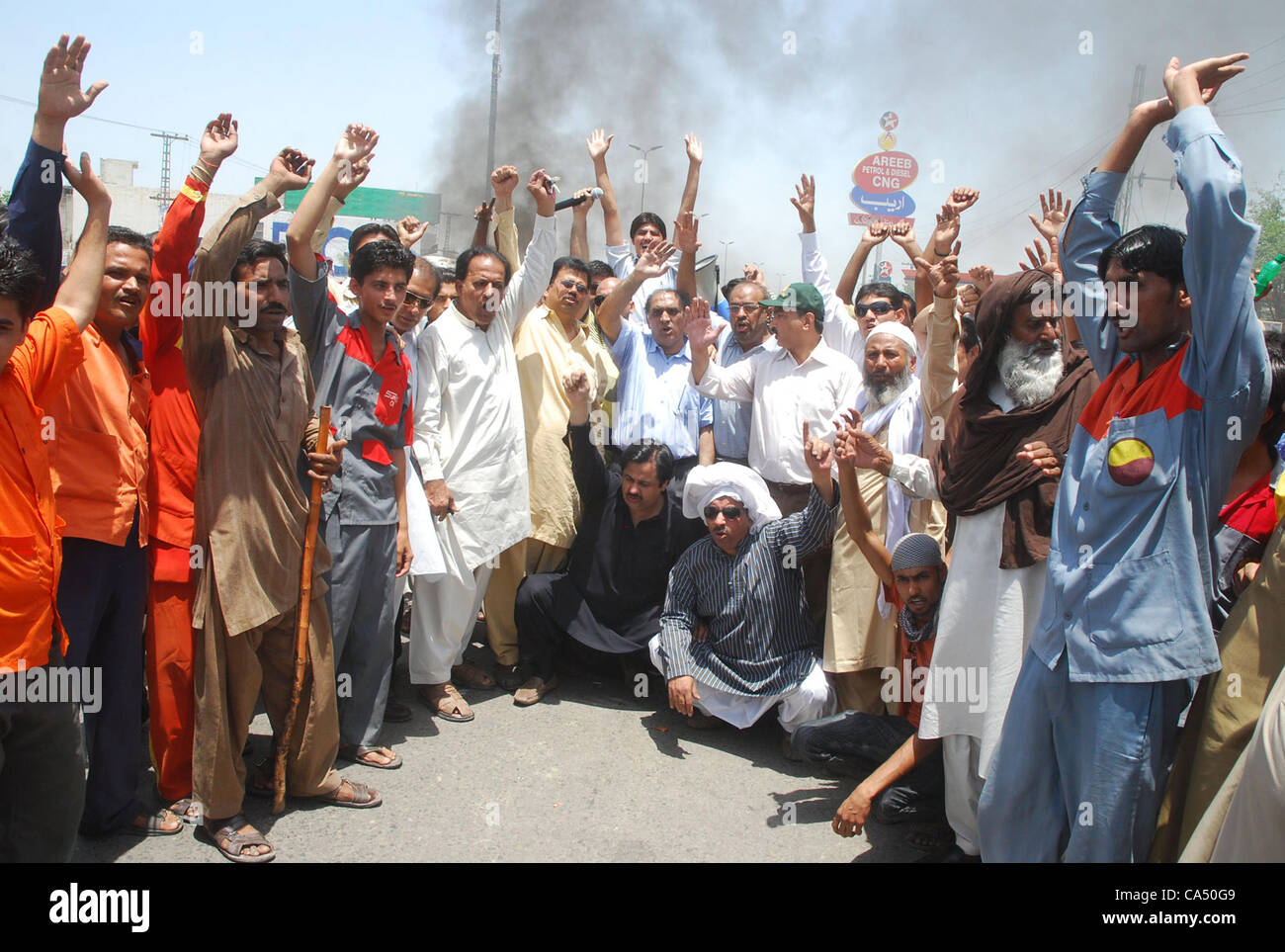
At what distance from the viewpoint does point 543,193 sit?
16.1 feet

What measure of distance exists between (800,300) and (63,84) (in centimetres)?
333

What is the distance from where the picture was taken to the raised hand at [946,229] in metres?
4.22

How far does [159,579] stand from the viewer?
3.32 m

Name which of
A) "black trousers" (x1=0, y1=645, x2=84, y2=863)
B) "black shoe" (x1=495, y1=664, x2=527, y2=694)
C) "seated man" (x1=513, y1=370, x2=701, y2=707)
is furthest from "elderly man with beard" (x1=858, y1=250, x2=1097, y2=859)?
"black trousers" (x1=0, y1=645, x2=84, y2=863)

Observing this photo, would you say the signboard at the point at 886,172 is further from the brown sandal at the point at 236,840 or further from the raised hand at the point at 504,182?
the brown sandal at the point at 236,840

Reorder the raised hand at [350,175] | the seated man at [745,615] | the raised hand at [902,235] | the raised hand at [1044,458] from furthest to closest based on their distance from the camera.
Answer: the raised hand at [902,235]
the seated man at [745,615]
the raised hand at [350,175]
the raised hand at [1044,458]

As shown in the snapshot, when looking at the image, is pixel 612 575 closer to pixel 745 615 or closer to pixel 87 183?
pixel 745 615

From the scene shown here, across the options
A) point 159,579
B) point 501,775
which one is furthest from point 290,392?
point 501,775

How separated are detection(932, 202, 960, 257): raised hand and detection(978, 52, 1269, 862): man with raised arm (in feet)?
5.21

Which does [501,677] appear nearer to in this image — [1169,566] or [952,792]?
[952,792]

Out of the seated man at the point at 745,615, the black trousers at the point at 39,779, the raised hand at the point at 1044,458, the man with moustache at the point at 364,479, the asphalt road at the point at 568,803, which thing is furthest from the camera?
the seated man at the point at 745,615

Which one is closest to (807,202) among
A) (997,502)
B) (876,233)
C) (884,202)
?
(876,233)

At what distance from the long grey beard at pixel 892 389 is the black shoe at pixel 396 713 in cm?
274

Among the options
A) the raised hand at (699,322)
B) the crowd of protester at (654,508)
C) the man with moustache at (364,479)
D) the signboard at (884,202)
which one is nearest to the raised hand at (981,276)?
the crowd of protester at (654,508)
